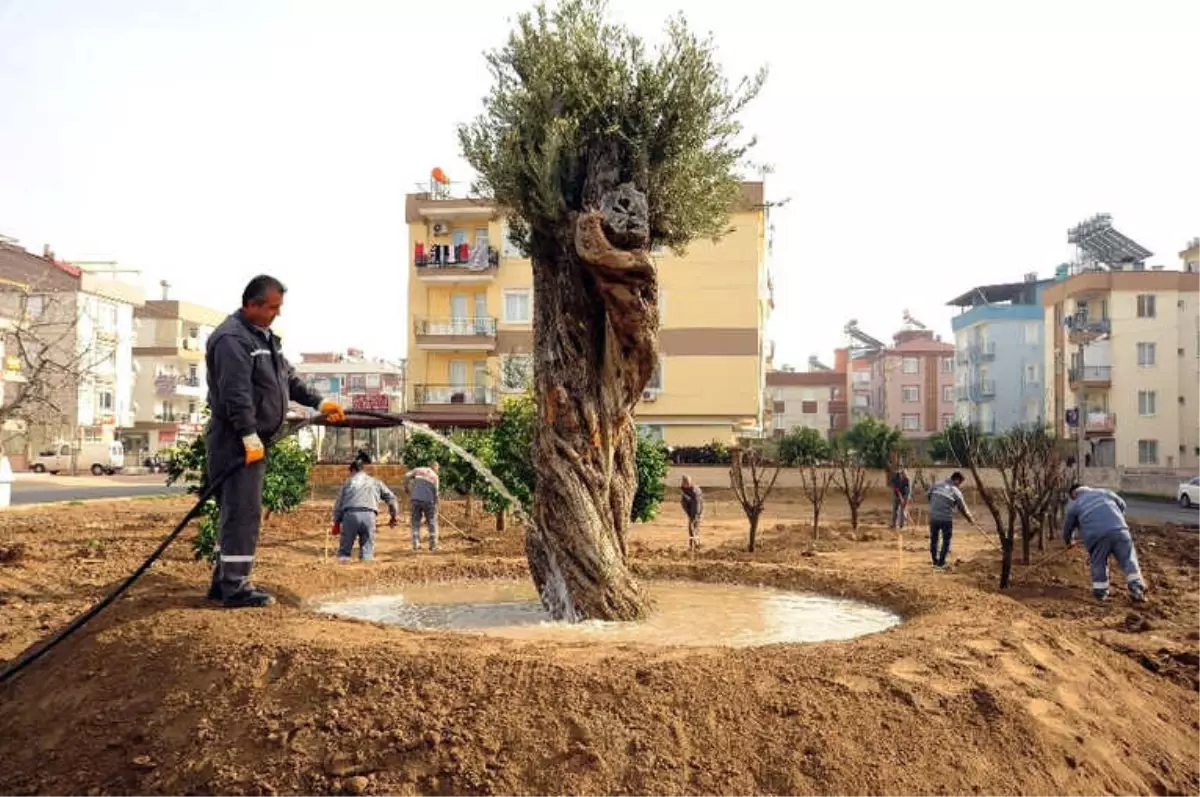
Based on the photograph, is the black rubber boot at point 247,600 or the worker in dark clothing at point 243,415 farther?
the black rubber boot at point 247,600

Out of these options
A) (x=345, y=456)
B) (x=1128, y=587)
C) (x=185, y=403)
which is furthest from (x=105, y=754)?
(x=185, y=403)

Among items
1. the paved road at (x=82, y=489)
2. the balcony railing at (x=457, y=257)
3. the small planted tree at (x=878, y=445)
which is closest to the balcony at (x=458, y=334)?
the balcony railing at (x=457, y=257)

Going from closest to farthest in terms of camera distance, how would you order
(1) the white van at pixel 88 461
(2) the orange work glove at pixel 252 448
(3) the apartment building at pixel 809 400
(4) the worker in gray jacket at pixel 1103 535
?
(2) the orange work glove at pixel 252 448 < (4) the worker in gray jacket at pixel 1103 535 < (1) the white van at pixel 88 461 < (3) the apartment building at pixel 809 400

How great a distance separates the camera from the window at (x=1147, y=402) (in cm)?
5119

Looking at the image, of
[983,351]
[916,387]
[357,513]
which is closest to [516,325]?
[357,513]

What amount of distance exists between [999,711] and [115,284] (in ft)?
205

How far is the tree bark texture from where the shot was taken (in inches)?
319

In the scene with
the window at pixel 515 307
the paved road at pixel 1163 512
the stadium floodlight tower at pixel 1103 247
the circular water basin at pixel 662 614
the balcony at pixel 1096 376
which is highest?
the stadium floodlight tower at pixel 1103 247

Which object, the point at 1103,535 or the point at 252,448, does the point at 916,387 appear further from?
the point at 252,448

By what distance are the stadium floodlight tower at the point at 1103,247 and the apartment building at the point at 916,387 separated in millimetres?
16887

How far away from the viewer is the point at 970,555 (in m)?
18.8

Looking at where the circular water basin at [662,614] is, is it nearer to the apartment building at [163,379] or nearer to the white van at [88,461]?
the white van at [88,461]

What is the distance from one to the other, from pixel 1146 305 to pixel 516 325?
35.1 metres

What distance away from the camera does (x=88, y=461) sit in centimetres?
5109
